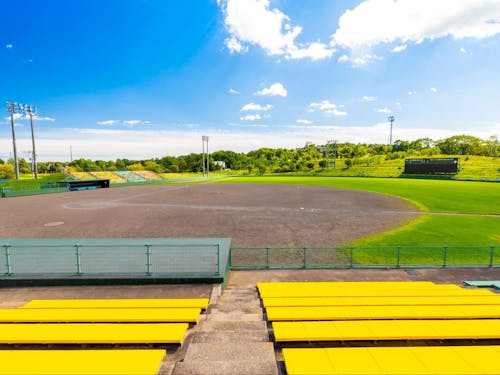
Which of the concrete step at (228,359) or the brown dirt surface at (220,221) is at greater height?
the concrete step at (228,359)

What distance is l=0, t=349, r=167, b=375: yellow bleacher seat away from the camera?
4207 millimetres

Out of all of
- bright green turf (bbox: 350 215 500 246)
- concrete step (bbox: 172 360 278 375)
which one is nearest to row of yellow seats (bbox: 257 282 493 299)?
concrete step (bbox: 172 360 278 375)

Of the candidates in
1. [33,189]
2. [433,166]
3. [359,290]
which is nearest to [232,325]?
[359,290]

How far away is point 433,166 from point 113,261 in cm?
9360

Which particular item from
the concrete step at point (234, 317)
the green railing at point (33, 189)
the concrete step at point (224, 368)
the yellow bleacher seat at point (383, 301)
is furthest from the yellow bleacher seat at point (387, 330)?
the green railing at point (33, 189)

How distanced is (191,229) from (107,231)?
659 cm

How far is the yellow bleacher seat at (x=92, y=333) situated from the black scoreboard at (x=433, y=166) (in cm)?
9493

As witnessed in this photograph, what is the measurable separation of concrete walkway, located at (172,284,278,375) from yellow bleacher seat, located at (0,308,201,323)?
0.67 m

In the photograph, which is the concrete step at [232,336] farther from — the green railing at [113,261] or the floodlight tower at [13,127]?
the floodlight tower at [13,127]

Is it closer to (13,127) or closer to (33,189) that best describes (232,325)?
(33,189)

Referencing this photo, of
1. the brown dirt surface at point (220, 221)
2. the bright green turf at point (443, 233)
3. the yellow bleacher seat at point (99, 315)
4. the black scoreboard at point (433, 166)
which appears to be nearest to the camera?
the yellow bleacher seat at point (99, 315)

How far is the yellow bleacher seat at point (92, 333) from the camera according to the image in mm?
5363

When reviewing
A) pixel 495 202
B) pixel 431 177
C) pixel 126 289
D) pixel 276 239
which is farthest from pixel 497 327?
pixel 431 177

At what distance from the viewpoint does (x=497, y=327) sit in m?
5.80
